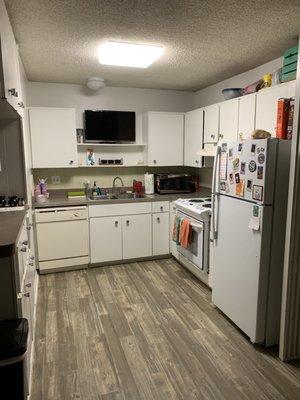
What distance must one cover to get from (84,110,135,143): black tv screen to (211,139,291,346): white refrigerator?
1.96 m

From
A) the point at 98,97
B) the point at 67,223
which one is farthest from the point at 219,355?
the point at 98,97

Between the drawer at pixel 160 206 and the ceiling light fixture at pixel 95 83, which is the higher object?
the ceiling light fixture at pixel 95 83

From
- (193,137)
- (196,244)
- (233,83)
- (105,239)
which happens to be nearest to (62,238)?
(105,239)

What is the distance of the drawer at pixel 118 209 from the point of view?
369 cm

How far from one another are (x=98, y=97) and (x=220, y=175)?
236 cm

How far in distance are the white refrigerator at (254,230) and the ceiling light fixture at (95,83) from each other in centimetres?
198

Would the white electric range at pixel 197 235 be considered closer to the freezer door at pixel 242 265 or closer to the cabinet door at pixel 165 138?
the freezer door at pixel 242 265

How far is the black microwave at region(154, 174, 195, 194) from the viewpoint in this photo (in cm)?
415

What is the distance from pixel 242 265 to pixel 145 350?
38.9 inches

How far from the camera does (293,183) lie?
1.94m

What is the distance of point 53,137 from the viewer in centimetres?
369

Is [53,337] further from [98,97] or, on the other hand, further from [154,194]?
[98,97]

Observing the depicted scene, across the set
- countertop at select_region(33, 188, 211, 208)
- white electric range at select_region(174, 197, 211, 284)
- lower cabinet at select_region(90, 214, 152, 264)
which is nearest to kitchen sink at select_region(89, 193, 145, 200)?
countertop at select_region(33, 188, 211, 208)

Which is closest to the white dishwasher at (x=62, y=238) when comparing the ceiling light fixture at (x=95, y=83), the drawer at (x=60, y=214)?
the drawer at (x=60, y=214)
